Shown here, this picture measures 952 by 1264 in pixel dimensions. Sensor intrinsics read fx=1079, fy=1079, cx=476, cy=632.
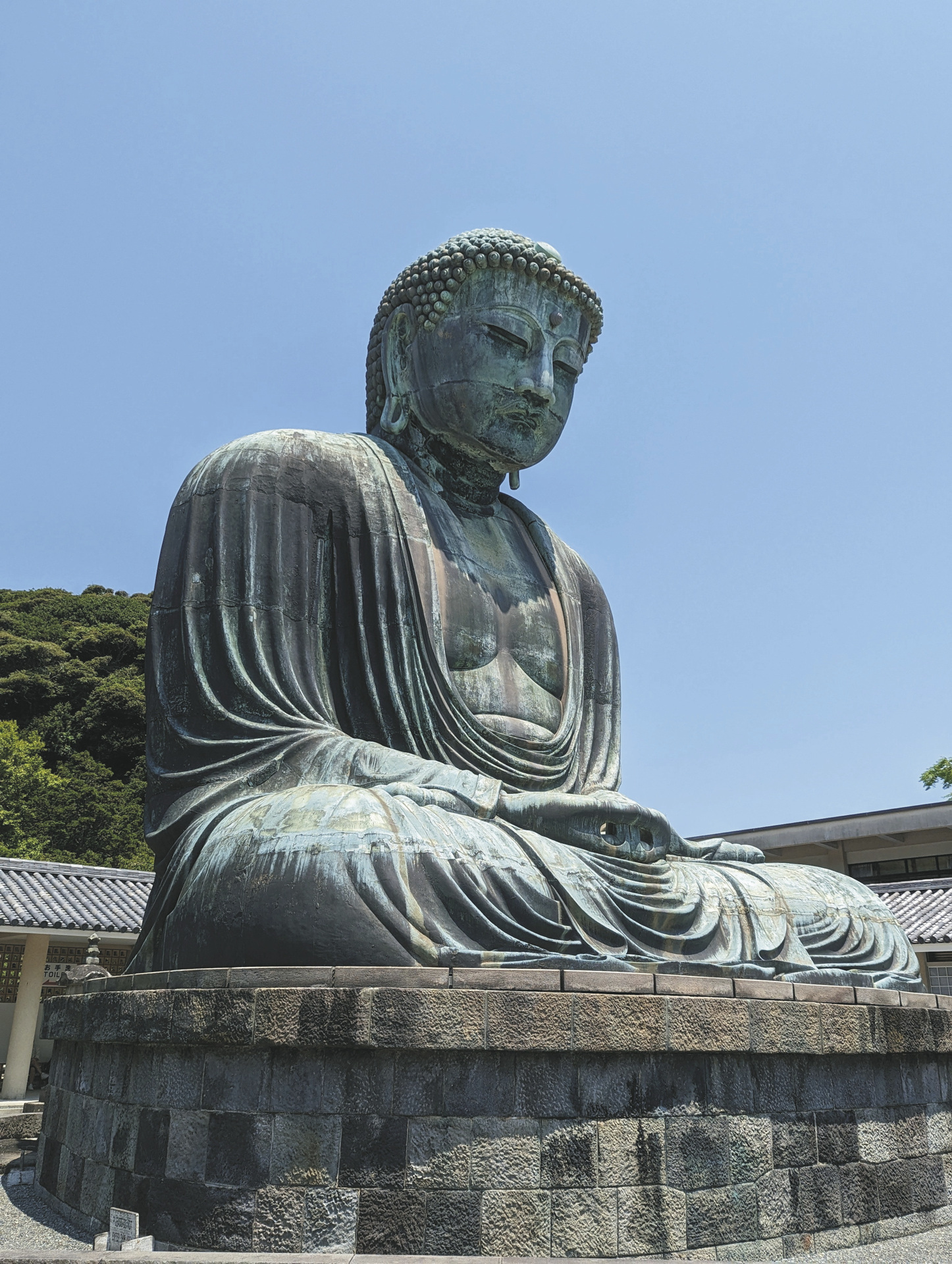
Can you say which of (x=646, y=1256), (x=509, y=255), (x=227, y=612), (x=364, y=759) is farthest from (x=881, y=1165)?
(x=509, y=255)

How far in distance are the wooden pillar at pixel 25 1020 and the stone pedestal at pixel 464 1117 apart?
13281mm

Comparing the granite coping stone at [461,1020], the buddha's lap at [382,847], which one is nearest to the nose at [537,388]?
the buddha's lap at [382,847]

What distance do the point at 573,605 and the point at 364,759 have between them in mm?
2395

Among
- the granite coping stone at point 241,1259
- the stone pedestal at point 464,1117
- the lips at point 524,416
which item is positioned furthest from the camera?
the lips at point 524,416

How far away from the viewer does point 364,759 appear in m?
5.09

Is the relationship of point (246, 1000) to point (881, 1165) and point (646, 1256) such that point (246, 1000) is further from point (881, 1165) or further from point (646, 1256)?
point (881, 1165)

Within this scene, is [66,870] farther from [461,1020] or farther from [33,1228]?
[461,1020]

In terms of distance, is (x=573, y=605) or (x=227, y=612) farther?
(x=573, y=605)

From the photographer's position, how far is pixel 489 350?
6.45 m

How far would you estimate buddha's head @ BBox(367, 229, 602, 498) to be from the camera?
21.2 ft

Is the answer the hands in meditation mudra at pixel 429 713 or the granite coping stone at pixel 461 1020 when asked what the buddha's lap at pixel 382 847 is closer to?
the hands in meditation mudra at pixel 429 713

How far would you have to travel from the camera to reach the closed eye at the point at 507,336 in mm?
6445

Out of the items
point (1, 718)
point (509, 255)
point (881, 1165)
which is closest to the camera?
→ point (881, 1165)

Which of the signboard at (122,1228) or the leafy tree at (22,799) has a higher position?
the leafy tree at (22,799)
